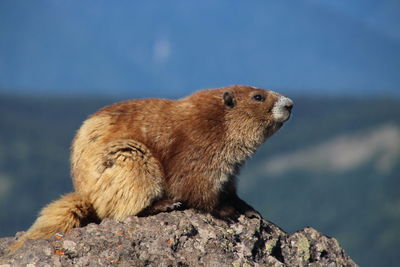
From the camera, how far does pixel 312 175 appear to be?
480 feet

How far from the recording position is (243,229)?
7.90 metres

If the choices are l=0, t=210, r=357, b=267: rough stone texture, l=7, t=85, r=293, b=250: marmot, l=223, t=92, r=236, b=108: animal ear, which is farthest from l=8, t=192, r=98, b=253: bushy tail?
l=223, t=92, r=236, b=108: animal ear

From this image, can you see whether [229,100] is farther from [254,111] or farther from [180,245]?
[180,245]

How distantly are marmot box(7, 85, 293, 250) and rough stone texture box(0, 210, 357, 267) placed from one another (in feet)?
1.06

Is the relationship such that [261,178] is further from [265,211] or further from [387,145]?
[387,145]

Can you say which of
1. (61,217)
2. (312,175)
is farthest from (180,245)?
(312,175)

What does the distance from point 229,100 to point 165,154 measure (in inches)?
52.6

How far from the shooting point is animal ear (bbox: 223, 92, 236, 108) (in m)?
8.83

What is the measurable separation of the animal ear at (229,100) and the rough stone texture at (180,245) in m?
1.72

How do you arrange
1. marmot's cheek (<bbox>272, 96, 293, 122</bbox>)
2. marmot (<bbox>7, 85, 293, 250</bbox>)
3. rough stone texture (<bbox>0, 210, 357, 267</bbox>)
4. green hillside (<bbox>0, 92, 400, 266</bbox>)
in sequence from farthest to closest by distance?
1. green hillside (<bbox>0, 92, 400, 266</bbox>)
2. marmot's cheek (<bbox>272, 96, 293, 122</bbox>)
3. marmot (<bbox>7, 85, 293, 250</bbox>)
4. rough stone texture (<bbox>0, 210, 357, 267</bbox>)

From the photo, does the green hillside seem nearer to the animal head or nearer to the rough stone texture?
the animal head

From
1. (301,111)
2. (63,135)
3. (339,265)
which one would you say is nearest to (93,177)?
(339,265)

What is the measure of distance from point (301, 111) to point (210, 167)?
193 metres

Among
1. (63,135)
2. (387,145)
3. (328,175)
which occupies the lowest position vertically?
(63,135)
